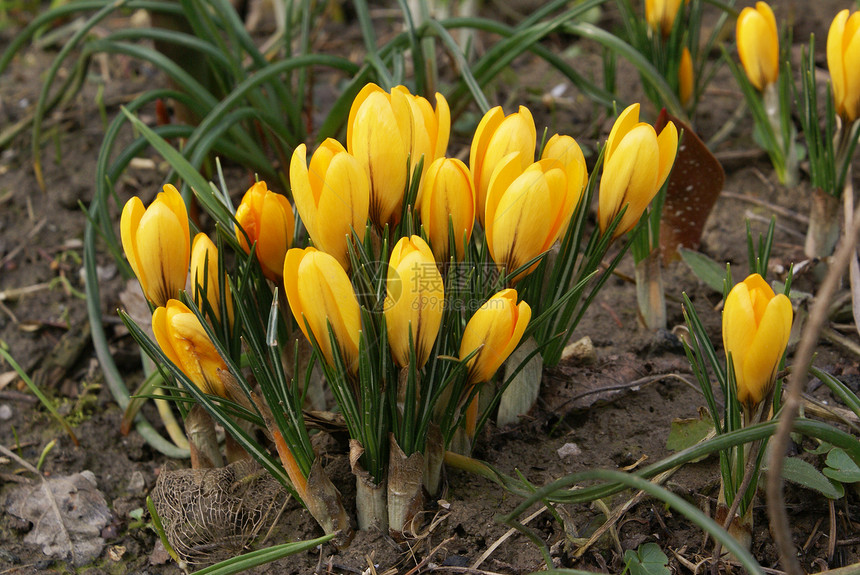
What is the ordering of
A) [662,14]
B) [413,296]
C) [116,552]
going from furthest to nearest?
[662,14] < [116,552] < [413,296]

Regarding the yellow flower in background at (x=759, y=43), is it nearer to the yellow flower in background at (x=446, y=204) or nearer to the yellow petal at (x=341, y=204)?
the yellow flower in background at (x=446, y=204)

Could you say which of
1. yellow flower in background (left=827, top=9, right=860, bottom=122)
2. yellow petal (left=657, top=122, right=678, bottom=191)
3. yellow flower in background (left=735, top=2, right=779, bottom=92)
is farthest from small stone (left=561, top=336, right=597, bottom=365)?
yellow flower in background (left=735, top=2, right=779, bottom=92)

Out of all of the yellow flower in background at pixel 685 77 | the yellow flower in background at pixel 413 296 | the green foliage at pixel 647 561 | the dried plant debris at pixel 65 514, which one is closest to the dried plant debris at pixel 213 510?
the dried plant debris at pixel 65 514

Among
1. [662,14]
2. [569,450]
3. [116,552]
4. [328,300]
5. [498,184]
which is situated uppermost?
[662,14]

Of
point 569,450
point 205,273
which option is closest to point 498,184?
point 205,273

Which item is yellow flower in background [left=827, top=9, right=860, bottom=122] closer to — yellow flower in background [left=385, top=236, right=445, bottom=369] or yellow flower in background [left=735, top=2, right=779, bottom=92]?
yellow flower in background [left=735, top=2, right=779, bottom=92]

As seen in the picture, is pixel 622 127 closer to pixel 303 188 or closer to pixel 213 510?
pixel 303 188

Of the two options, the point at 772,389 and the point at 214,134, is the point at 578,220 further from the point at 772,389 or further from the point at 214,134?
the point at 214,134
